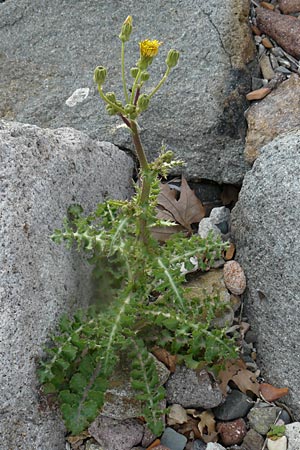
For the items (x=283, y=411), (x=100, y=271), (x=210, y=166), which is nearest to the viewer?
(x=283, y=411)

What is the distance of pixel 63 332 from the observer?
280 cm

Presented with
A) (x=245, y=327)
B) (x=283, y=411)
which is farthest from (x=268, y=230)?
(x=283, y=411)

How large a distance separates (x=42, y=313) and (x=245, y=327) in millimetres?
995

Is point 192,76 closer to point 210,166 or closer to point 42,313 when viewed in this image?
point 210,166

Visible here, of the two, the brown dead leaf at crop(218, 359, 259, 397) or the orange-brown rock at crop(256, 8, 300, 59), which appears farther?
the orange-brown rock at crop(256, 8, 300, 59)

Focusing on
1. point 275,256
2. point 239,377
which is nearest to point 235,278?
point 275,256

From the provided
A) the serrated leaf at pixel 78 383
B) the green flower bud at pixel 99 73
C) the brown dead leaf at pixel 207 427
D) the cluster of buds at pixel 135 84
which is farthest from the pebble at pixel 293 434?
the green flower bud at pixel 99 73

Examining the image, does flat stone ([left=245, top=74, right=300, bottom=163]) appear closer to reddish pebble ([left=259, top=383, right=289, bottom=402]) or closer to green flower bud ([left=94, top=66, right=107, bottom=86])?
reddish pebble ([left=259, top=383, right=289, bottom=402])

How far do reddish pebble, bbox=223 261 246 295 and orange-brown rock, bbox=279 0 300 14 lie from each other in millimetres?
1649

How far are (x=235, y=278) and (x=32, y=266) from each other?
0.98m

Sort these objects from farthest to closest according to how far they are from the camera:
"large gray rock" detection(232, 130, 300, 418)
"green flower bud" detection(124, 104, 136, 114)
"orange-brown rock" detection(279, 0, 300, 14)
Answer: "orange-brown rock" detection(279, 0, 300, 14) < "large gray rock" detection(232, 130, 300, 418) < "green flower bud" detection(124, 104, 136, 114)

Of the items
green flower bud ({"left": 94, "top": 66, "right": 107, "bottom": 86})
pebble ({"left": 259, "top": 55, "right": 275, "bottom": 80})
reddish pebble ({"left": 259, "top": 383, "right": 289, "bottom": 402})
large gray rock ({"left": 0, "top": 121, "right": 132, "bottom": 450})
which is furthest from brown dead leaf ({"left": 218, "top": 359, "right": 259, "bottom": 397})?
pebble ({"left": 259, "top": 55, "right": 275, "bottom": 80})

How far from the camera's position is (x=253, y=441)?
113 inches

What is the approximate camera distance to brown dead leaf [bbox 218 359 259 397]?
299 cm
